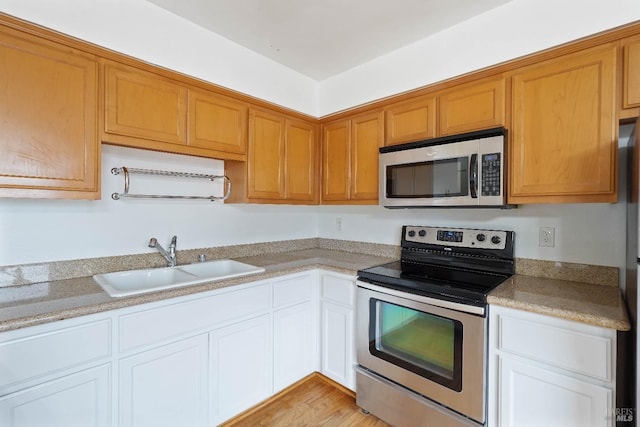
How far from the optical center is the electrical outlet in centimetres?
178

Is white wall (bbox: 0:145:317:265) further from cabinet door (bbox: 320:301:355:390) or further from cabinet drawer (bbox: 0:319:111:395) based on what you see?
cabinet door (bbox: 320:301:355:390)

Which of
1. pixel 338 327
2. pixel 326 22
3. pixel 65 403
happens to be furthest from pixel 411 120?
pixel 65 403

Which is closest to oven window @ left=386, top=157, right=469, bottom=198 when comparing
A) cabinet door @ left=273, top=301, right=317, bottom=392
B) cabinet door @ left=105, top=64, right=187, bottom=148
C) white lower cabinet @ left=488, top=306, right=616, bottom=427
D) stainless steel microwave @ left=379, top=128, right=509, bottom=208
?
stainless steel microwave @ left=379, top=128, right=509, bottom=208

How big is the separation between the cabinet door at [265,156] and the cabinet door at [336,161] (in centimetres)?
43

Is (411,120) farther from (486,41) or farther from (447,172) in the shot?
(486,41)

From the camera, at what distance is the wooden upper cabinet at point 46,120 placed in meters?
1.33

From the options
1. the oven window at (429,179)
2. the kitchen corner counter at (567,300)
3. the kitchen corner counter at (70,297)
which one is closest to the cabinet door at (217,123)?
the kitchen corner counter at (70,297)

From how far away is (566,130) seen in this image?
4.95ft

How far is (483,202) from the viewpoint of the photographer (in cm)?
172

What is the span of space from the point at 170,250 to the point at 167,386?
86 centimetres

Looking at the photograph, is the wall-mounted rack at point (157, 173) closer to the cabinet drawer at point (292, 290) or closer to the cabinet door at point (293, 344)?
the cabinet drawer at point (292, 290)

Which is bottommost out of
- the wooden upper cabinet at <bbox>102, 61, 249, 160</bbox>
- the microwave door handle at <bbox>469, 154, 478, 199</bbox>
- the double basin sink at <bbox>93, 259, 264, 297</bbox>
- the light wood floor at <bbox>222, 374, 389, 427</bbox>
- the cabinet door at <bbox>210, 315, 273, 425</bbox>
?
the light wood floor at <bbox>222, 374, 389, 427</bbox>

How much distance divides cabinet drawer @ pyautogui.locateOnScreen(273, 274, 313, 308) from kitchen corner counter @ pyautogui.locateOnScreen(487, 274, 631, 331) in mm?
1217

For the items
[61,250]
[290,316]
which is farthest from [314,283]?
[61,250]
